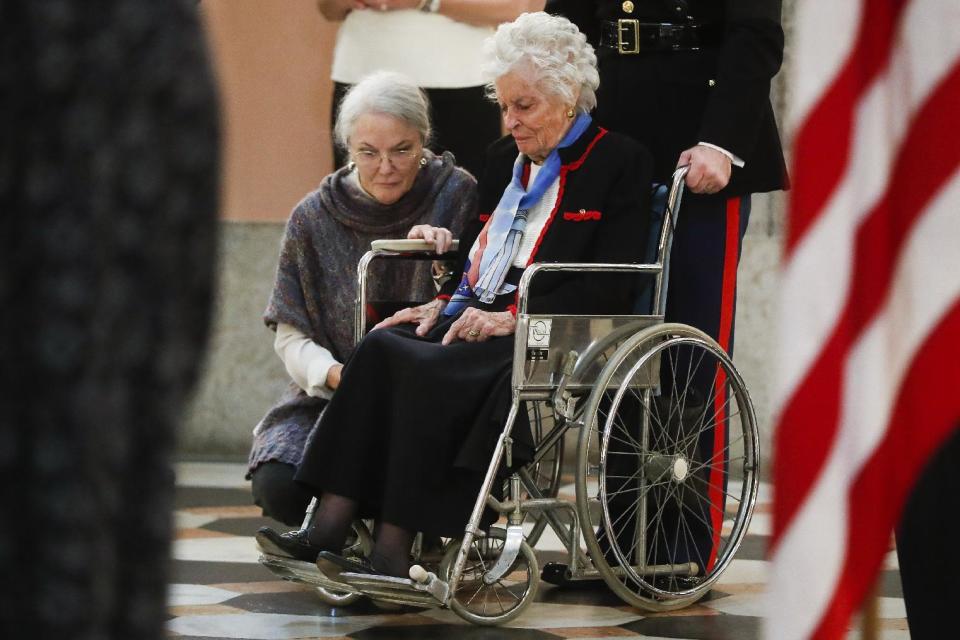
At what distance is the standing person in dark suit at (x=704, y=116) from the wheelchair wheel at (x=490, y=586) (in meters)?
0.41

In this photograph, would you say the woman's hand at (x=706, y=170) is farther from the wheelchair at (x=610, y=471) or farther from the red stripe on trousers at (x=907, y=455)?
the red stripe on trousers at (x=907, y=455)

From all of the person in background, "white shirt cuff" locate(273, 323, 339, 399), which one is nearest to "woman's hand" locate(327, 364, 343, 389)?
"white shirt cuff" locate(273, 323, 339, 399)

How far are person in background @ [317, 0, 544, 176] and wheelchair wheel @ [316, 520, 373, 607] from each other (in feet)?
4.06

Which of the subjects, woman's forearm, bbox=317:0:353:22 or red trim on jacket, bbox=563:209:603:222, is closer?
red trim on jacket, bbox=563:209:603:222

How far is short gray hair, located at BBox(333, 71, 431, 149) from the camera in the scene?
3.11 m

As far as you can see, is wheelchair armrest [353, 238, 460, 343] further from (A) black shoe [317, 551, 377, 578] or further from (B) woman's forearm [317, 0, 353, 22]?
(B) woman's forearm [317, 0, 353, 22]

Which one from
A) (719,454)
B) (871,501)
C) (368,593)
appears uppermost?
(871,501)

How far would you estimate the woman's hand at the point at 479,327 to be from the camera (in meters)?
2.73

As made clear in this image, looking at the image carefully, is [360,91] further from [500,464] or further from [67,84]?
[67,84]

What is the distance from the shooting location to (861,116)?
114cm

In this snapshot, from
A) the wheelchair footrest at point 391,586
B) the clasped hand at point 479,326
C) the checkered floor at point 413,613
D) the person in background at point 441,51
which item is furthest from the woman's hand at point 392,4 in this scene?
the wheelchair footrest at point 391,586

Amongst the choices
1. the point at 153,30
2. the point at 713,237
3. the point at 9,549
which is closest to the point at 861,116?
the point at 153,30

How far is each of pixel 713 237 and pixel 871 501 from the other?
1.89 m

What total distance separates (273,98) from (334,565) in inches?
104
